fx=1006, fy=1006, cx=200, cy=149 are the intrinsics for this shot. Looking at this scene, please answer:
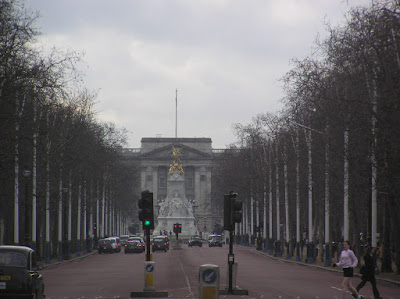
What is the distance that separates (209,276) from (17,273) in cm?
482

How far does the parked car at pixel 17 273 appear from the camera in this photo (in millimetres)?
25094

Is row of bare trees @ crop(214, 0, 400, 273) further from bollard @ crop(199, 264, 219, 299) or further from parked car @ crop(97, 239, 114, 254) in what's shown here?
parked car @ crop(97, 239, 114, 254)

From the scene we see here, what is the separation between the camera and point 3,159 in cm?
4634

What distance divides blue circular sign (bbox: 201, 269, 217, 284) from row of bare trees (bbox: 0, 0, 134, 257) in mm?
18162

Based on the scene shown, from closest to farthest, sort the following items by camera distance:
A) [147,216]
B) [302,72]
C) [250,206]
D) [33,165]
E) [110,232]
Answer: [147,216], [302,72], [33,165], [250,206], [110,232]

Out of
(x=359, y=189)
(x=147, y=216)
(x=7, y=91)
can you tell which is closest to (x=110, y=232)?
(x=359, y=189)

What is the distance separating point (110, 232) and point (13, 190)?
89156 mm

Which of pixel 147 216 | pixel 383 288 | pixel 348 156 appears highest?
pixel 348 156

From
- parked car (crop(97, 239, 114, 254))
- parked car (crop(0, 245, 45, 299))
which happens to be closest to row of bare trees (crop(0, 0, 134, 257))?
parked car (crop(97, 239, 114, 254))

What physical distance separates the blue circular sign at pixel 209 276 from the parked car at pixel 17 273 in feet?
Result: 14.4

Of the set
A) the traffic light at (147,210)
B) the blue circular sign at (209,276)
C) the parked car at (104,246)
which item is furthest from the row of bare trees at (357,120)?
the parked car at (104,246)

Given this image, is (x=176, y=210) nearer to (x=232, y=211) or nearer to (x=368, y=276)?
(x=232, y=211)

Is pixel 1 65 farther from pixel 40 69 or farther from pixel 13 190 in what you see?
pixel 13 190

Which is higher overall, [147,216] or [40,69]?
[40,69]
